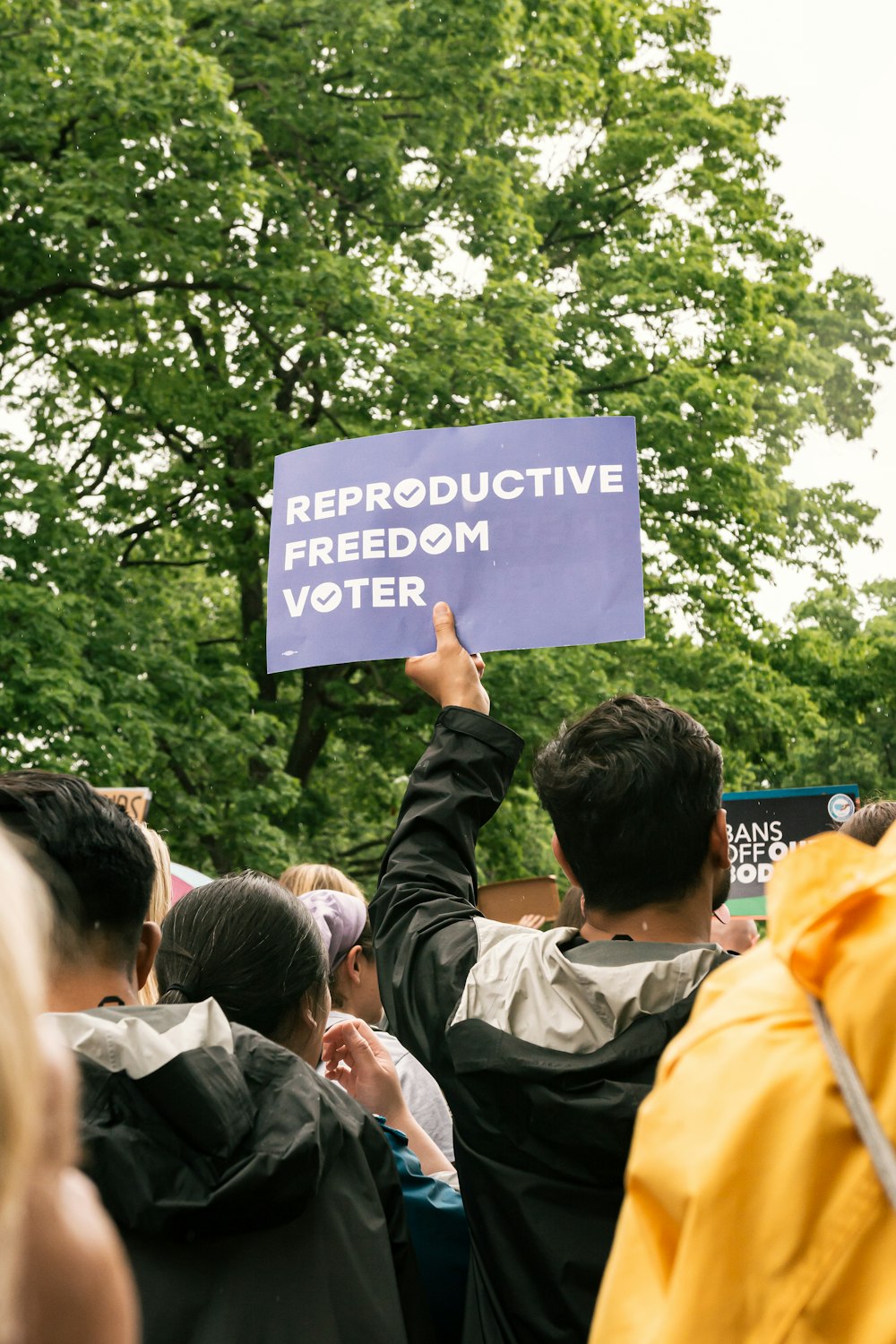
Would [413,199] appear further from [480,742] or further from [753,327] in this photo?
[480,742]

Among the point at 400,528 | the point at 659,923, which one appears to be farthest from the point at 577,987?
the point at 400,528

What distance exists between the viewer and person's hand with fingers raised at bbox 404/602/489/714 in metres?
2.61

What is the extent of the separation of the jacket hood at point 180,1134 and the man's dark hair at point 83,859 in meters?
0.32

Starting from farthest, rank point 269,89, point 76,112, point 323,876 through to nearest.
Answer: point 269,89 < point 76,112 < point 323,876

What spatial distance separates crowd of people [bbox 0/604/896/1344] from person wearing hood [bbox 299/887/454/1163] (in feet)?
1.49

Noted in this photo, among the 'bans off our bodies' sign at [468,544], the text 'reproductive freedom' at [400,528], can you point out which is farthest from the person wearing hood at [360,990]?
the text 'reproductive freedom' at [400,528]

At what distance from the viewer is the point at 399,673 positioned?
1392 cm

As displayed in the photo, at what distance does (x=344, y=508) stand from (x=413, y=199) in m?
11.8

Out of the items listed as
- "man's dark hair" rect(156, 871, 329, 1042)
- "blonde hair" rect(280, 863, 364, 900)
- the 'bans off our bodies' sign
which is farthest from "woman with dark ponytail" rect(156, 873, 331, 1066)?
"blonde hair" rect(280, 863, 364, 900)

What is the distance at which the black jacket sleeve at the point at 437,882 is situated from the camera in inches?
76.1

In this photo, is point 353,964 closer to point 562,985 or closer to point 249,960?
point 249,960

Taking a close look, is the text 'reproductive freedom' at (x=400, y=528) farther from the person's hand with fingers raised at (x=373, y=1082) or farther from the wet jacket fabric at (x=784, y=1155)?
the wet jacket fabric at (x=784, y=1155)

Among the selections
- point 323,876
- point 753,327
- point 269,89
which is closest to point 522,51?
point 269,89

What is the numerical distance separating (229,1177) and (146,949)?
1.77 feet
